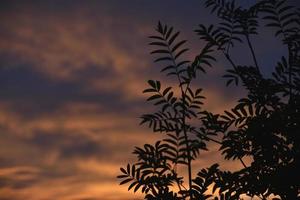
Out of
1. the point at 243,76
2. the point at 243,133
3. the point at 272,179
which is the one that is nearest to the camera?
the point at 272,179

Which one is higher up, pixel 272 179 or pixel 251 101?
pixel 251 101

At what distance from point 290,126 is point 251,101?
0.64 m

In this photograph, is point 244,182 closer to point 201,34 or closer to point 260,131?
point 260,131

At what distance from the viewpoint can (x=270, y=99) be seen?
6.68 metres

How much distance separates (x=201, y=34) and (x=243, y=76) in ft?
3.10

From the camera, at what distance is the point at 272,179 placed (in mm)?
6055

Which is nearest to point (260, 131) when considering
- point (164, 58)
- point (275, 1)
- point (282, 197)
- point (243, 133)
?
point (243, 133)

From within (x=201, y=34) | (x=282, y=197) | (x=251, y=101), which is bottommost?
(x=282, y=197)

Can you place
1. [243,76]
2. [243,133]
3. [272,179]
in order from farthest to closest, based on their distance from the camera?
[243,76]
[243,133]
[272,179]

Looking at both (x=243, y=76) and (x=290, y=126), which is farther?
(x=243, y=76)

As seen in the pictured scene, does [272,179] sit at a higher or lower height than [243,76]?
lower

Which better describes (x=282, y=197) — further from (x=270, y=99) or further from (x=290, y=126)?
(x=270, y=99)

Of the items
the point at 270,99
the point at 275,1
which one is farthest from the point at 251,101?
the point at 275,1

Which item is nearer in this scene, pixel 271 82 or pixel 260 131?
pixel 260 131
